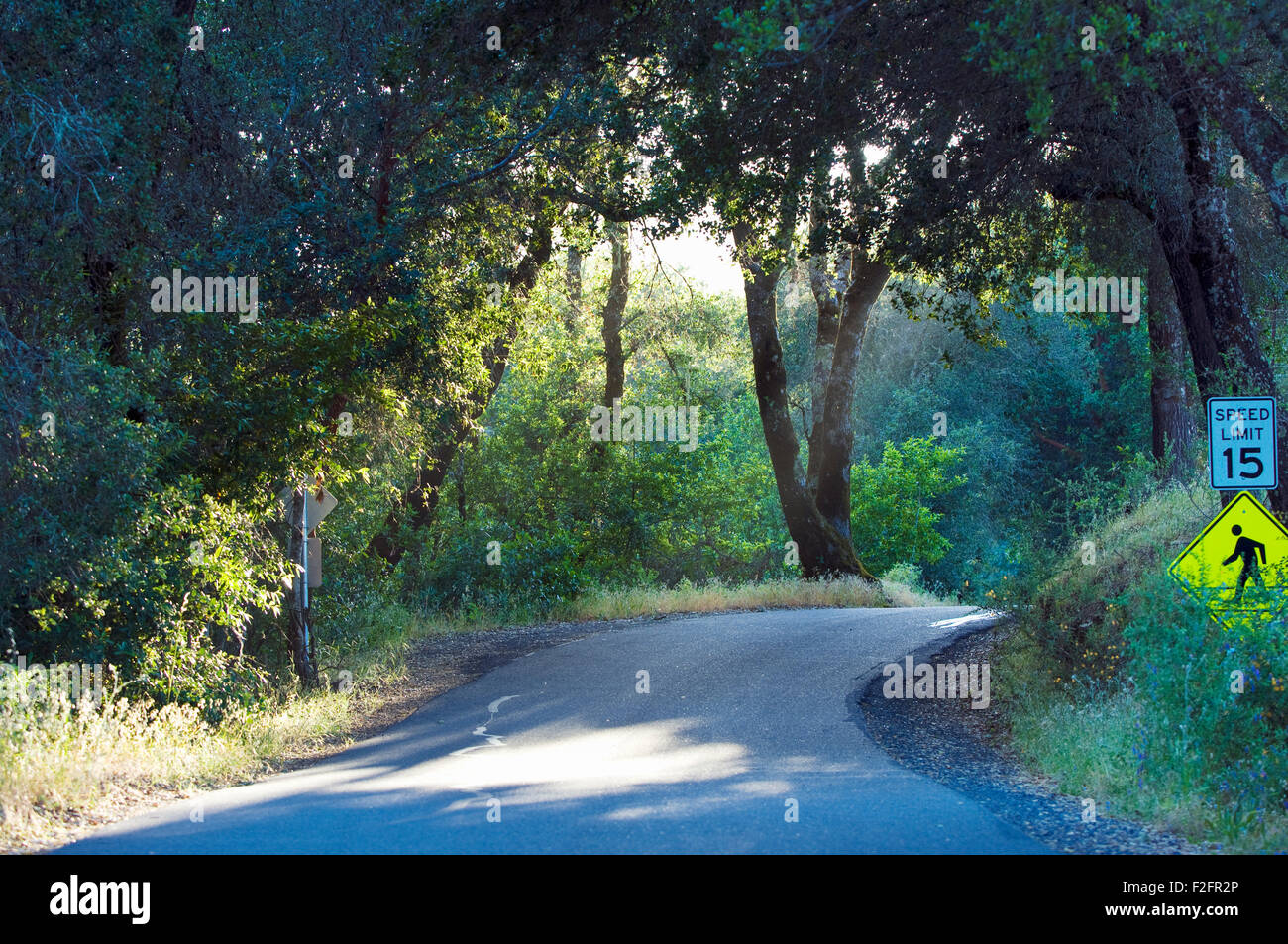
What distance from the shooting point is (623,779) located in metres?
9.79

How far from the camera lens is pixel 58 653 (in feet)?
36.5

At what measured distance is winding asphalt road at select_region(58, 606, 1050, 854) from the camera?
23.6ft

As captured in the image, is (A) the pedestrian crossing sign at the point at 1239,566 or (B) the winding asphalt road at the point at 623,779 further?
(A) the pedestrian crossing sign at the point at 1239,566

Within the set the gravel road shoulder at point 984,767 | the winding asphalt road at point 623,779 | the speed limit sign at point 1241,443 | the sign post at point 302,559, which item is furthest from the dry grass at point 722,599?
the speed limit sign at point 1241,443

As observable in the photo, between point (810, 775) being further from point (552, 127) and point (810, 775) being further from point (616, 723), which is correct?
point (552, 127)

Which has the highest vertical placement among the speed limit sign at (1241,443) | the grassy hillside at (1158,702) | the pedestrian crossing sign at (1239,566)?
the speed limit sign at (1241,443)

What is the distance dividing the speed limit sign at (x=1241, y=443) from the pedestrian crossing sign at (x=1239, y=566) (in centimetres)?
32

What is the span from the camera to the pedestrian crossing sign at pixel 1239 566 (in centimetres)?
934

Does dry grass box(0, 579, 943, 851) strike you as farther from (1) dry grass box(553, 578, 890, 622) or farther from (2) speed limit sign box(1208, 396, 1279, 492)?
(2) speed limit sign box(1208, 396, 1279, 492)

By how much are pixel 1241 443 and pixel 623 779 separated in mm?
6188

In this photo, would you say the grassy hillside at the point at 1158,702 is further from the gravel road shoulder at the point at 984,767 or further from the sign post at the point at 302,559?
the sign post at the point at 302,559

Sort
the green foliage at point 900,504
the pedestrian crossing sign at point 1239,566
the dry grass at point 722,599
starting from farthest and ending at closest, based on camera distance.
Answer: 1. the green foliage at point 900,504
2. the dry grass at point 722,599
3. the pedestrian crossing sign at point 1239,566

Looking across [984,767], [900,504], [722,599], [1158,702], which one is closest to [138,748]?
[984,767]

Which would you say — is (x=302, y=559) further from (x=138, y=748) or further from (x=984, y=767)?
(x=984, y=767)
